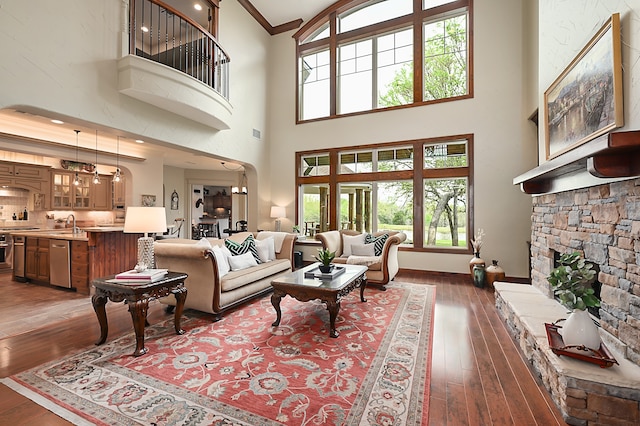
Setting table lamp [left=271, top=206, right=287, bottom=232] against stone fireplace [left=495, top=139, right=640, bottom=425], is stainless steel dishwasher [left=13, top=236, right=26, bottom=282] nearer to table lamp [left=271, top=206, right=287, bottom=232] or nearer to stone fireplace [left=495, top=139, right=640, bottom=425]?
table lamp [left=271, top=206, right=287, bottom=232]

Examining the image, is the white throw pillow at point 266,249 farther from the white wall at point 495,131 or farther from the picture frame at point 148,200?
the picture frame at point 148,200

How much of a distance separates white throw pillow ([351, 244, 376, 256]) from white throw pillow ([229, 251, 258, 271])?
183 cm

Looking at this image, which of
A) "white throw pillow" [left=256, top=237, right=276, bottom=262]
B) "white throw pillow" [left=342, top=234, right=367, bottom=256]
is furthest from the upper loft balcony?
"white throw pillow" [left=342, top=234, right=367, bottom=256]

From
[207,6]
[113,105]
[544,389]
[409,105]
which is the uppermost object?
[207,6]

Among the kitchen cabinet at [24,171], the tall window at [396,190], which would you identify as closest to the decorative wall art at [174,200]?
the kitchen cabinet at [24,171]

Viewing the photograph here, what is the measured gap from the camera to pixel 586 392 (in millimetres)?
1662

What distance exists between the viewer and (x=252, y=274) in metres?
3.73

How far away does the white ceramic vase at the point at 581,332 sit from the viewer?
1.84 metres

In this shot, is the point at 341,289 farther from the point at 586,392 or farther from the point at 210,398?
the point at 586,392

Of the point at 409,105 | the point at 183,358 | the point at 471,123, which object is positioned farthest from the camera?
the point at 409,105

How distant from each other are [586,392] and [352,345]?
160 centimetres

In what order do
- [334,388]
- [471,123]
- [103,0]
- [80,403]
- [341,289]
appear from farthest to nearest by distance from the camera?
1. [471,123]
2. [103,0]
3. [341,289]
4. [334,388]
5. [80,403]

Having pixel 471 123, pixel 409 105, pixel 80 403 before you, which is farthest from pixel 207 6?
pixel 80 403

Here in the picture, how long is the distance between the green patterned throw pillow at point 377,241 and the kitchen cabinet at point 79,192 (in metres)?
6.68
